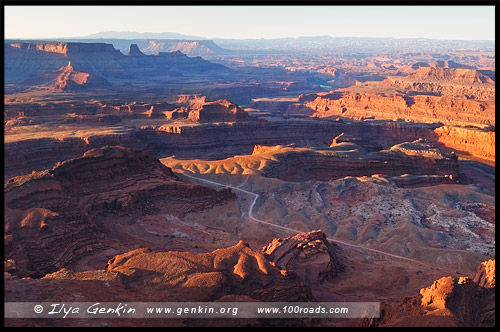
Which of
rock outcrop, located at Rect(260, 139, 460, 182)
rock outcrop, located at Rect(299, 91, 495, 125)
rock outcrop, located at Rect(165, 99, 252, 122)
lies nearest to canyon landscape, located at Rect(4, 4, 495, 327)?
rock outcrop, located at Rect(260, 139, 460, 182)

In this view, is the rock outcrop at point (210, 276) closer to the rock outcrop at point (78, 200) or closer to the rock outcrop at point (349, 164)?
the rock outcrop at point (78, 200)

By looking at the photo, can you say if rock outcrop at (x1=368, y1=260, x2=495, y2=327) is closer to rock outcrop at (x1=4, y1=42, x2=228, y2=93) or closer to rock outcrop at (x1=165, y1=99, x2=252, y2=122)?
rock outcrop at (x1=165, y1=99, x2=252, y2=122)

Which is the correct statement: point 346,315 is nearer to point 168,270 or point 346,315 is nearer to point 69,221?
point 168,270

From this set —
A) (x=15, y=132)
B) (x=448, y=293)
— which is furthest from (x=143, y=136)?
(x=448, y=293)

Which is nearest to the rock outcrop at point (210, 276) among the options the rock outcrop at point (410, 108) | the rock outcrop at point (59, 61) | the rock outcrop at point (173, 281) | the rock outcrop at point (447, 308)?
the rock outcrop at point (173, 281)

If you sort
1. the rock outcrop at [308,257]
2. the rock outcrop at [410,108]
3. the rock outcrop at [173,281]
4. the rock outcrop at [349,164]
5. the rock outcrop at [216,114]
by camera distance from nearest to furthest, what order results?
the rock outcrop at [173,281] < the rock outcrop at [308,257] < the rock outcrop at [349,164] < the rock outcrop at [216,114] < the rock outcrop at [410,108]

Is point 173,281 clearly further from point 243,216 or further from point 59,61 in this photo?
point 59,61
